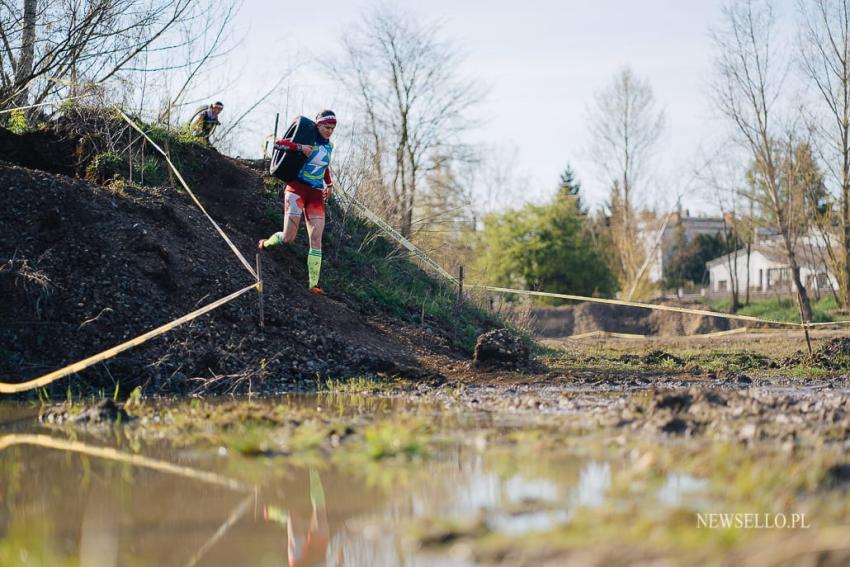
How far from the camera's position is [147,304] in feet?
38.8

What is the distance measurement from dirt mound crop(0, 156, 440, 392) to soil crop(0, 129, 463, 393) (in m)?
0.02

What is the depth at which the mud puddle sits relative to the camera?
3.73m

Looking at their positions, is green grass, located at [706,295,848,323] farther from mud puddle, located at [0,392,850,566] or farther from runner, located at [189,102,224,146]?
mud puddle, located at [0,392,850,566]

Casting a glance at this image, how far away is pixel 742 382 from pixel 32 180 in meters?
9.90

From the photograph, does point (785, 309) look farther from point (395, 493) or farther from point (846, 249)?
point (395, 493)

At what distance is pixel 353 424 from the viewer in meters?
7.34

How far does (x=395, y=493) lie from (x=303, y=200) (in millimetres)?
8108

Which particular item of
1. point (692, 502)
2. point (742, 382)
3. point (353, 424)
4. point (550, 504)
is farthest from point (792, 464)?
point (742, 382)

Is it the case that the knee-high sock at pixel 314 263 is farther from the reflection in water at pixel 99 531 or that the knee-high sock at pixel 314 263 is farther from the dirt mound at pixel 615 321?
the dirt mound at pixel 615 321

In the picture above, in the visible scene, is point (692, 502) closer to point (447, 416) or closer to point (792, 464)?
point (792, 464)

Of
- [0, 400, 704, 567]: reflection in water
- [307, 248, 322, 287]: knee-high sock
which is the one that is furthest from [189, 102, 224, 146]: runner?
[0, 400, 704, 567]: reflection in water

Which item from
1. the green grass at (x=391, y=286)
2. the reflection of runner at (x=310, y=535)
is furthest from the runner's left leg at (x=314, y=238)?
the reflection of runner at (x=310, y=535)

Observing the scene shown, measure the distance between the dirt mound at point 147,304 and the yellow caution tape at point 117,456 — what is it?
329 centimetres

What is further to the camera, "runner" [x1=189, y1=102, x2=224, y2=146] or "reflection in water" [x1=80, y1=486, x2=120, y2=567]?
"runner" [x1=189, y1=102, x2=224, y2=146]
